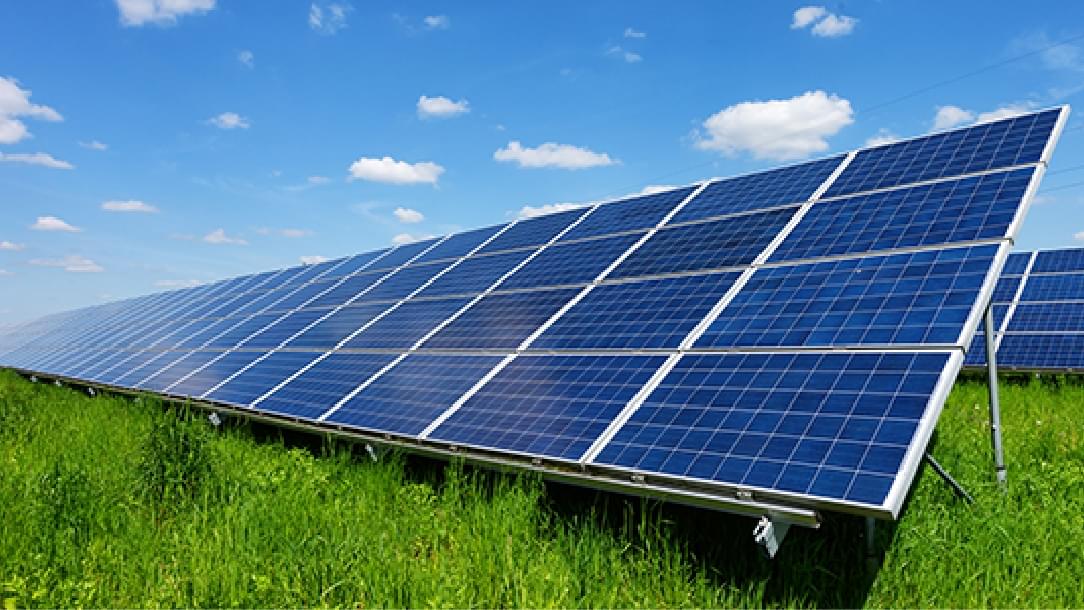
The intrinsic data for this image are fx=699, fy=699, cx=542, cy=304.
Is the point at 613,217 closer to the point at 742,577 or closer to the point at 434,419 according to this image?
the point at 434,419

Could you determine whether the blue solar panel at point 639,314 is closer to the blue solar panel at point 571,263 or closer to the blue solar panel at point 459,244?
the blue solar panel at point 571,263

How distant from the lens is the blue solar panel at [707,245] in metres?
7.73

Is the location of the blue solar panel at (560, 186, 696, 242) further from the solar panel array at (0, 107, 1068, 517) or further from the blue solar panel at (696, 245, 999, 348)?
the blue solar panel at (696, 245, 999, 348)

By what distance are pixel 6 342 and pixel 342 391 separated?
34459 millimetres

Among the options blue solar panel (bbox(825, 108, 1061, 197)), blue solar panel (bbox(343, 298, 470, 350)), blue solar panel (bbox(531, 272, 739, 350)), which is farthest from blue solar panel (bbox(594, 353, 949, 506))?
blue solar panel (bbox(343, 298, 470, 350))

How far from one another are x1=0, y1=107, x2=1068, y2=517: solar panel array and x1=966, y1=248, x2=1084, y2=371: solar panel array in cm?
769

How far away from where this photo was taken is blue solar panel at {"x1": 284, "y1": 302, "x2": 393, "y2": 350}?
1113 cm

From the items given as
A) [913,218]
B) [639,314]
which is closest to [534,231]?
[639,314]

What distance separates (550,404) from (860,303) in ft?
9.04

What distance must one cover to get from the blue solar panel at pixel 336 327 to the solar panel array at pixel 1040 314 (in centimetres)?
1142

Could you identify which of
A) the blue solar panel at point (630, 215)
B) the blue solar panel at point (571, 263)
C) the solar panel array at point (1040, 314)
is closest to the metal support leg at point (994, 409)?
the blue solar panel at point (571, 263)

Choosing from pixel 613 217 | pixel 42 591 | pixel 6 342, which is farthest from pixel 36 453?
pixel 6 342

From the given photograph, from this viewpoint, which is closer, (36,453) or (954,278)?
(954,278)

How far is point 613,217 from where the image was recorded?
11.3 m
